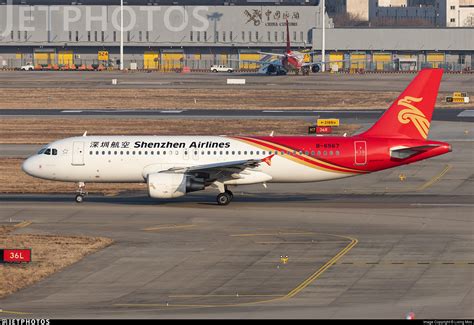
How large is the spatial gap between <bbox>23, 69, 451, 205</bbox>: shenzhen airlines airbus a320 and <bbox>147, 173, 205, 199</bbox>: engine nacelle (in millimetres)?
754

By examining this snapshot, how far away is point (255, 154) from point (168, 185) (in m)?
5.52

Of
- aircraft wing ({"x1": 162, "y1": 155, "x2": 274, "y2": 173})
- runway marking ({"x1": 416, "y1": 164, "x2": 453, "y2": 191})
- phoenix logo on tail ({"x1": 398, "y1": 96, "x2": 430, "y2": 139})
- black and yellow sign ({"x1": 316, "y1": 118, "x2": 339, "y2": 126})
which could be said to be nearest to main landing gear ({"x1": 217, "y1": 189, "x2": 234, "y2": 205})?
aircraft wing ({"x1": 162, "y1": 155, "x2": 274, "y2": 173})

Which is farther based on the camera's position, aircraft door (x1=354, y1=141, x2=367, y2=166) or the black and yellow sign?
the black and yellow sign

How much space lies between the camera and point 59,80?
17012 cm

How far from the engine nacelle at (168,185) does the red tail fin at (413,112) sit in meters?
11.0

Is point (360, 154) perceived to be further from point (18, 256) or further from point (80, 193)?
point (18, 256)

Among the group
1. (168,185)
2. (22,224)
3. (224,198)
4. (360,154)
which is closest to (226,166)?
(224,198)

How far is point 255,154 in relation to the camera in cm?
6234

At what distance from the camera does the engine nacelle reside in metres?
60.3

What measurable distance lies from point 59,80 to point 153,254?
124575 mm

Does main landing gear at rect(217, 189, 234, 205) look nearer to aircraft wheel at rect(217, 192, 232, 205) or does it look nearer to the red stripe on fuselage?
aircraft wheel at rect(217, 192, 232, 205)

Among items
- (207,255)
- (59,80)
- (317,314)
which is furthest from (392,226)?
(59,80)

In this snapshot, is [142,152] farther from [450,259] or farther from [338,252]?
[450,259]

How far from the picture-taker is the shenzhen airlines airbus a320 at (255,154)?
62.0 metres
